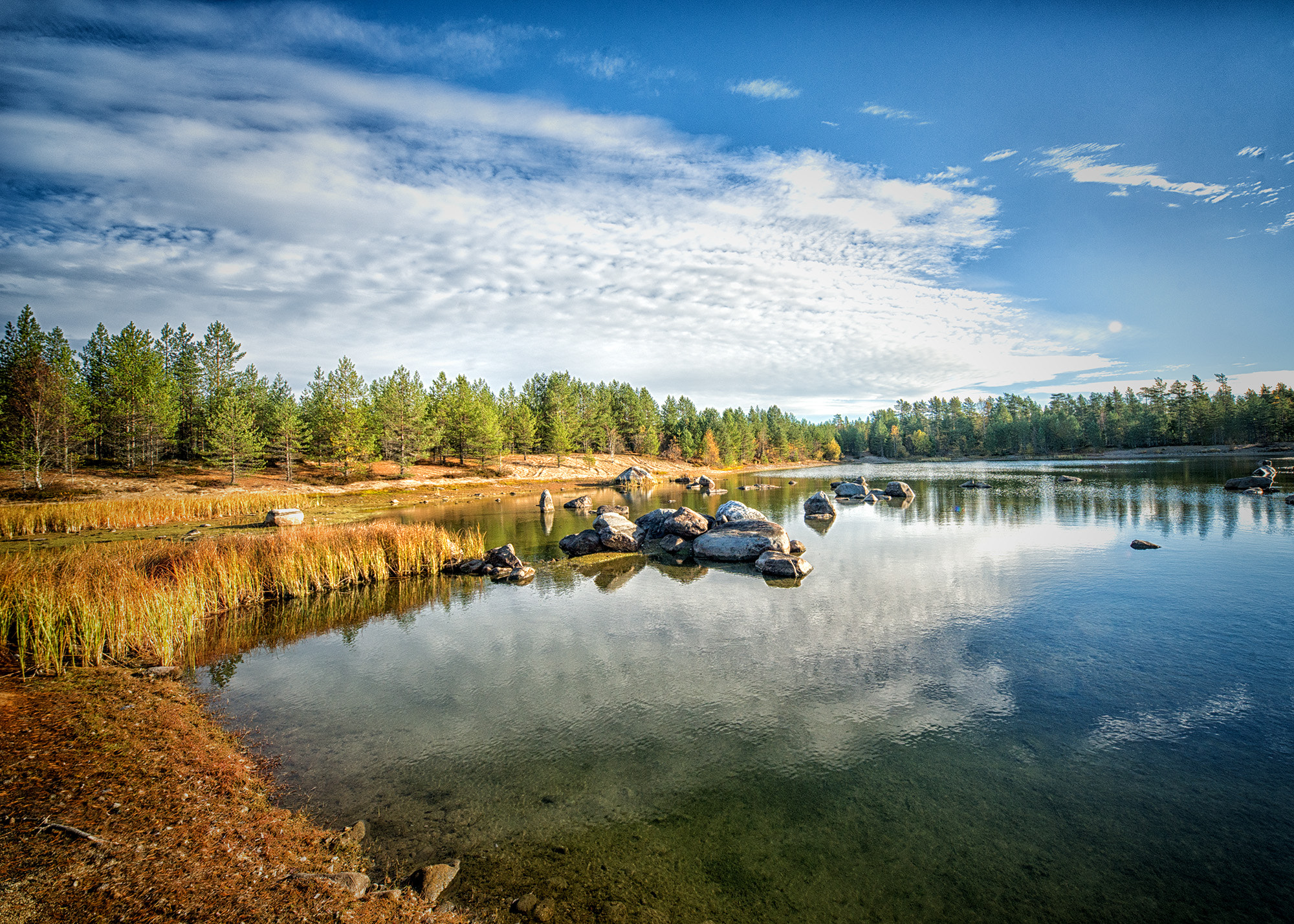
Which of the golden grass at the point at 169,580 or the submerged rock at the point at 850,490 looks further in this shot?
the submerged rock at the point at 850,490

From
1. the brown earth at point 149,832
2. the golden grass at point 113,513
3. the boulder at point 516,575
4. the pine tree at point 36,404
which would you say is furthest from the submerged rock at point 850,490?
the pine tree at point 36,404

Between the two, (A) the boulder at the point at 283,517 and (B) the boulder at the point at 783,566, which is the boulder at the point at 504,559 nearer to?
(B) the boulder at the point at 783,566

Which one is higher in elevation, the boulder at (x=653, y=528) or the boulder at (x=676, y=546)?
the boulder at (x=653, y=528)

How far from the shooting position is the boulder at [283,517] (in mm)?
35094

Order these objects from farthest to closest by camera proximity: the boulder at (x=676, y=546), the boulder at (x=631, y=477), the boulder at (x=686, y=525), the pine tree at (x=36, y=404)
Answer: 1. the boulder at (x=631, y=477)
2. the pine tree at (x=36, y=404)
3. the boulder at (x=686, y=525)
4. the boulder at (x=676, y=546)

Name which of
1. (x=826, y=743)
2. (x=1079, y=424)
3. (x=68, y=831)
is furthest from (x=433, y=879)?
(x=1079, y=424)

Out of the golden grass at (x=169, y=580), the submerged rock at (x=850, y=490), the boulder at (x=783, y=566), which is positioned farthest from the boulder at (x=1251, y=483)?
the golden grass at (x=169, y=580)

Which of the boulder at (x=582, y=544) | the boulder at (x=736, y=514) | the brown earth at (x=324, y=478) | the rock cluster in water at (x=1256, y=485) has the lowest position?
the boulder at (x=582, y=544)

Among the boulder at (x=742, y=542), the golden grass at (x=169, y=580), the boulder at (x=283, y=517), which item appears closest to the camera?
the golden grass at (x=169, y=580)

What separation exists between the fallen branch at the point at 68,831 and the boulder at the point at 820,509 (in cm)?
3600

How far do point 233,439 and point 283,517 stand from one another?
110ft

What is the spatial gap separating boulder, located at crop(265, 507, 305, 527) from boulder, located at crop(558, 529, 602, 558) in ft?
69.9

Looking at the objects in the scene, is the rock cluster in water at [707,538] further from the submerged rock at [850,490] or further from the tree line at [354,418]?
the tree line at [354,418]

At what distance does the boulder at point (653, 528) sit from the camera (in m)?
28.8
